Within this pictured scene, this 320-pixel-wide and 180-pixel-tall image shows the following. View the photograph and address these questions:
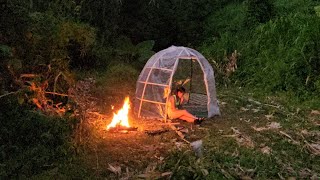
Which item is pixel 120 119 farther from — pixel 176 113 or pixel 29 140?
pixel 29 140

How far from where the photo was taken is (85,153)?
21.9 feet

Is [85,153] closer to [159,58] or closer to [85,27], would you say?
[159,58]

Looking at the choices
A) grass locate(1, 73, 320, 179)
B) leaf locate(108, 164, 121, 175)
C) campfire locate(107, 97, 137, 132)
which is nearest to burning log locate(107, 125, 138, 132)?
campfire locate(107, 97, 137, 132)

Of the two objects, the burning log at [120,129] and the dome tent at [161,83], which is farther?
the dome tent at [161,83]

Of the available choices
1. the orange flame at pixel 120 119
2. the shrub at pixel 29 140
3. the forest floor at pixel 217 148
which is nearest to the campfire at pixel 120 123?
the orange flame at pixel 120 119

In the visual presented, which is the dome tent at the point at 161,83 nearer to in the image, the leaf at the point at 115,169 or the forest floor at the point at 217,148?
the forest floor at the point at 217,148

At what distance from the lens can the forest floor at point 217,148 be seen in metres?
6.15

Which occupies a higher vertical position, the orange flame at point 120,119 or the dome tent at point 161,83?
the dome tent at point 161,83

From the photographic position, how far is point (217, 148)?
7.18m

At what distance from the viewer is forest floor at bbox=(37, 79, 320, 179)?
242 inches

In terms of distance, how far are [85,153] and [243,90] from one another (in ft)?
24.0

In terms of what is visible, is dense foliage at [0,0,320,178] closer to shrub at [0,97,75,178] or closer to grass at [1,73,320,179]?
shrub at [0,97,75,178]

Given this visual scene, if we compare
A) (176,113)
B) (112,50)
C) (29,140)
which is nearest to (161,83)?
(176,113)

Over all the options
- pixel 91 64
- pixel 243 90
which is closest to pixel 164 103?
pixel 243 90
